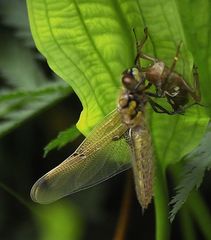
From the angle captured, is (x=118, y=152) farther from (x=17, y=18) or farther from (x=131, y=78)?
(x=17, y=18)

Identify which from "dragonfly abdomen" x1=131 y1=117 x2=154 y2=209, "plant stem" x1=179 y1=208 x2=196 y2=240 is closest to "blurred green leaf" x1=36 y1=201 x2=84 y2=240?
"plant stem" x1=179 y1=208 x2=196 y2=240

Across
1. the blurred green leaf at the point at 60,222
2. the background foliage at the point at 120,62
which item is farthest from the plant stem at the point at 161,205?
the blurred green leaf at the point at 60,222

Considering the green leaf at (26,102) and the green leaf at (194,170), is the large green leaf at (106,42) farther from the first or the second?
the green leaf at (26,102)

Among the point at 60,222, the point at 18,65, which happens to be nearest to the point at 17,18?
the point at 18,65

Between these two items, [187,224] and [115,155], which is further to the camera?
[187,224]

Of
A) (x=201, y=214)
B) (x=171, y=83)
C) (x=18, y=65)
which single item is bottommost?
(x=201, y=214)

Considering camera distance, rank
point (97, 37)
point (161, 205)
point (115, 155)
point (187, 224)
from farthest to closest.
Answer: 1. point (187, 224)
2. point (115, 155)
3. point (161, 205)
4. point (97, 37)

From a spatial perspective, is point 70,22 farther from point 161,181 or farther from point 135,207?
→ point 135,207

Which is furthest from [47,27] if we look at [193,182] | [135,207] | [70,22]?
[135,207]

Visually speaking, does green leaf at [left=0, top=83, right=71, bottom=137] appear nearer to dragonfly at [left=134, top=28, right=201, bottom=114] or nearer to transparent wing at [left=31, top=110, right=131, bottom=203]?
transparent wing at [left=31, top=110, right=131, bottom=203]
